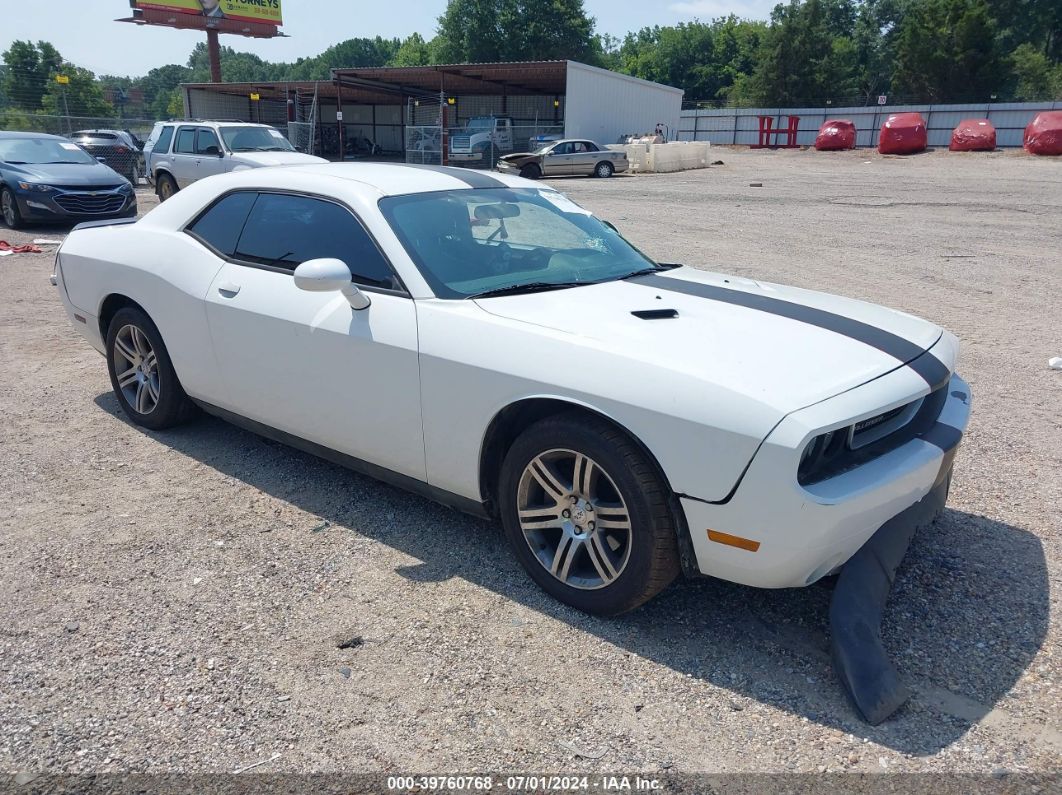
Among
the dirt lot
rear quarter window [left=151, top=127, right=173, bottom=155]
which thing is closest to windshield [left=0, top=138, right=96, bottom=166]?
rear quarter window [left=151, top=127, right=173, bottom=155]

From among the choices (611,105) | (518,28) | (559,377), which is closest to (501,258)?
(559,377)

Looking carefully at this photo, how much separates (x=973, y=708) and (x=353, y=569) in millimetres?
2336

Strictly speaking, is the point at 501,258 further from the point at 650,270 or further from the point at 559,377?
the point at 559,377

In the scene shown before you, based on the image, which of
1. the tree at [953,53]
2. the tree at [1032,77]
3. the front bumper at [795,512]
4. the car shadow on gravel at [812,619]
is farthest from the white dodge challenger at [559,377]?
the tree at [1032,77]

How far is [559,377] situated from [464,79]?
120 ft

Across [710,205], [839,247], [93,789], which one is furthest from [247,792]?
[710,205]

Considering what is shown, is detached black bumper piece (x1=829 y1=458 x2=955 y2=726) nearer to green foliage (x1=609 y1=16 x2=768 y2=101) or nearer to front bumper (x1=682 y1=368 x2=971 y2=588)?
front bumper (x1=682 y1=368 x2=971 y2=588)

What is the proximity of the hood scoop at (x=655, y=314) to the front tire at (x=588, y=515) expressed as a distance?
1.76 feet

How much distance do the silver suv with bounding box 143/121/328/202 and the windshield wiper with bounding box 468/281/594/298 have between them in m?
12.6

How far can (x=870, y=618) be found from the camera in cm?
271

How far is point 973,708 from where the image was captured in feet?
8.50

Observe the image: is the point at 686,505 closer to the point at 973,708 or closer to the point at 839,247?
the point at 973,708

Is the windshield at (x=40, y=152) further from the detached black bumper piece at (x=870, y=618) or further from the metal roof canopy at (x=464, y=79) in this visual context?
the metal roof canopy at (x=464, y=79)

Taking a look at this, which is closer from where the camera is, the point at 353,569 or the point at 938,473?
the point at 938,473
